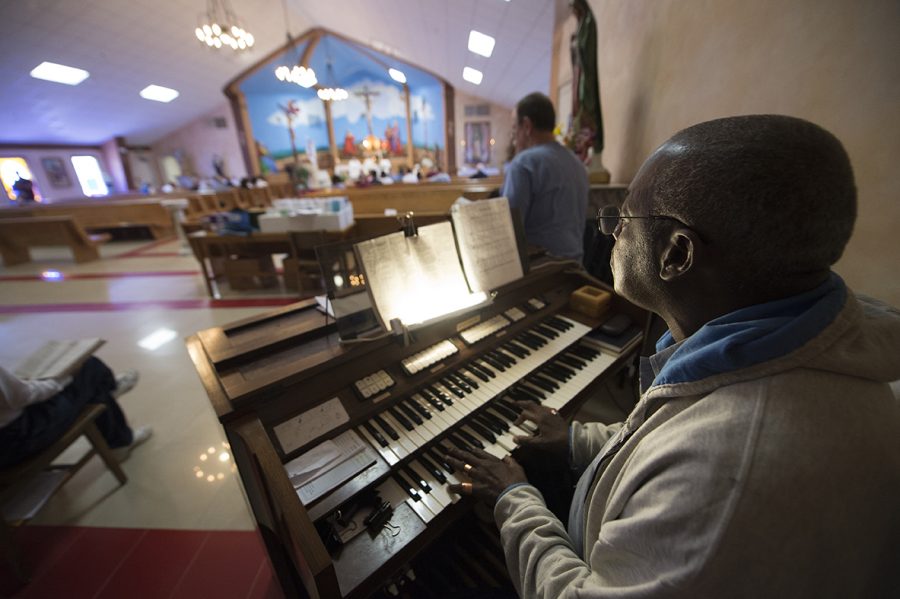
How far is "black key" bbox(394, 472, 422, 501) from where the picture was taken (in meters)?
1.11

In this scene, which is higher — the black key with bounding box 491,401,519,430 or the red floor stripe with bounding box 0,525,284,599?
the black key with bounding box 491,401,519,430

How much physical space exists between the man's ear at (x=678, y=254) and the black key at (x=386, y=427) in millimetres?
933

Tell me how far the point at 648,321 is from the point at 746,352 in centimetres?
151

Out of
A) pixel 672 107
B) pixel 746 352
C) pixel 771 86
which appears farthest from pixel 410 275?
pixel 672 107

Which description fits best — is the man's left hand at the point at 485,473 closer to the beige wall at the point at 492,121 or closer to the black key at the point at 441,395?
the black key at the point at 441,395

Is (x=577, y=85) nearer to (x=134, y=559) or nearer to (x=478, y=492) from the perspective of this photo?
(x=478, y=492)

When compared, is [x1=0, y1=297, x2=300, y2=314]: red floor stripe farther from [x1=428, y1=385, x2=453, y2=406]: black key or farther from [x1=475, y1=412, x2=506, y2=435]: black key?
[x1=475, y1=412, x2=506, y2=435]: black key

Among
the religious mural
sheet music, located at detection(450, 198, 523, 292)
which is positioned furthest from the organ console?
the religious mural

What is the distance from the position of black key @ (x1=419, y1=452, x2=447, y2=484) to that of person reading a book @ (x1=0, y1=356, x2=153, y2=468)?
1.94 meters

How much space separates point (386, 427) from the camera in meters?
1.23

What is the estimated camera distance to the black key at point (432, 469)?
1.15 m

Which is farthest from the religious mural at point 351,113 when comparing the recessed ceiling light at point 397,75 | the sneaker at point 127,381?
the sneaker at point 127,381

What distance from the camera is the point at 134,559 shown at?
180cm

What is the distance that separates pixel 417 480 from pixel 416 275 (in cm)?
75
